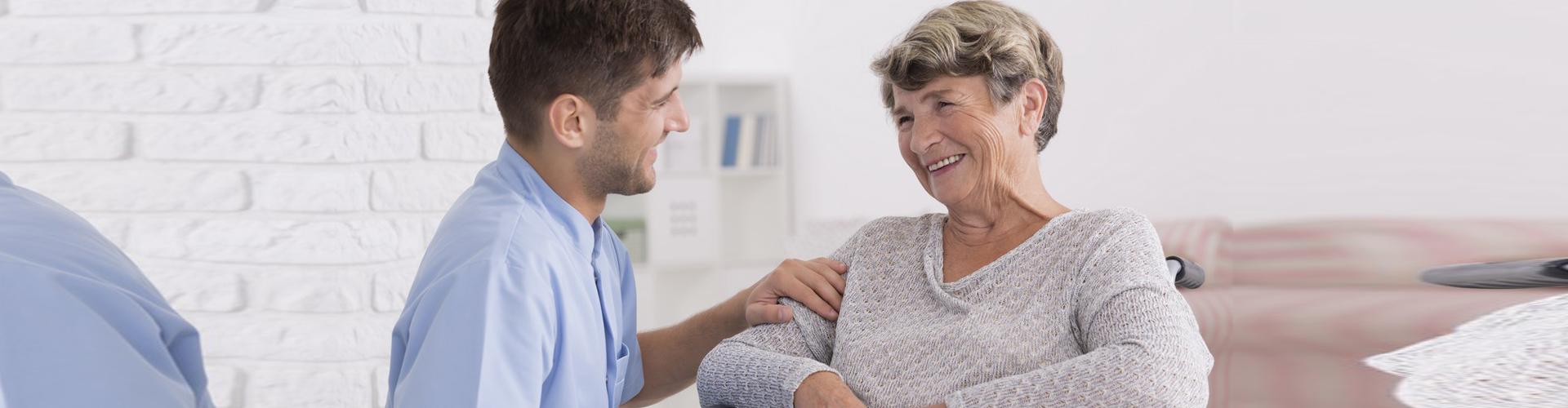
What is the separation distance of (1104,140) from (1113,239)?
112 cm

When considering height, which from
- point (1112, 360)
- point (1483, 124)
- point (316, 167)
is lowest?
point (1112, 360)

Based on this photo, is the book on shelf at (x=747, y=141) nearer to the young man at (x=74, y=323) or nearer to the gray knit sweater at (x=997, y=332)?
the gray knit sweater at (x=997, y=332)

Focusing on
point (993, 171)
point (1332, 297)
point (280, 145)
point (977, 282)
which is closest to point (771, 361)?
point (977, 282)

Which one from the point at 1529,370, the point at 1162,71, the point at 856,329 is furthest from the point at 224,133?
the point at 1529,370

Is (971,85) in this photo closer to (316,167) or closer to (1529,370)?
(1529,370)

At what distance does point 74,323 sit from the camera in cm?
119

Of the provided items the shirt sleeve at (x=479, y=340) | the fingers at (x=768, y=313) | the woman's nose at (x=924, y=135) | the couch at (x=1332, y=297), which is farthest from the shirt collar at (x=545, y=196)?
the couch at (x=1332, y=297)

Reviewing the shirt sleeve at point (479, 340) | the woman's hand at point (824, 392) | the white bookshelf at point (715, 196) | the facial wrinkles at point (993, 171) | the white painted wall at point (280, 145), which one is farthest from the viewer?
the white bookshelf at point (715, 196)

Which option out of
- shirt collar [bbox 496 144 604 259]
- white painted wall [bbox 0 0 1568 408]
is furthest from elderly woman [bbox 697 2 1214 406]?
white painted wall [bbox 0 0 1568 408]

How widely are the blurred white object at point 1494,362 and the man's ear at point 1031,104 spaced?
512mm

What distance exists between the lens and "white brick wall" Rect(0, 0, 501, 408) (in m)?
1.73

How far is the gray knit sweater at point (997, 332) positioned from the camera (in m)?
1.14

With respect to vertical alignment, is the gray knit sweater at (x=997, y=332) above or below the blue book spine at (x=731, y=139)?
above

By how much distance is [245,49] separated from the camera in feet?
5.76
